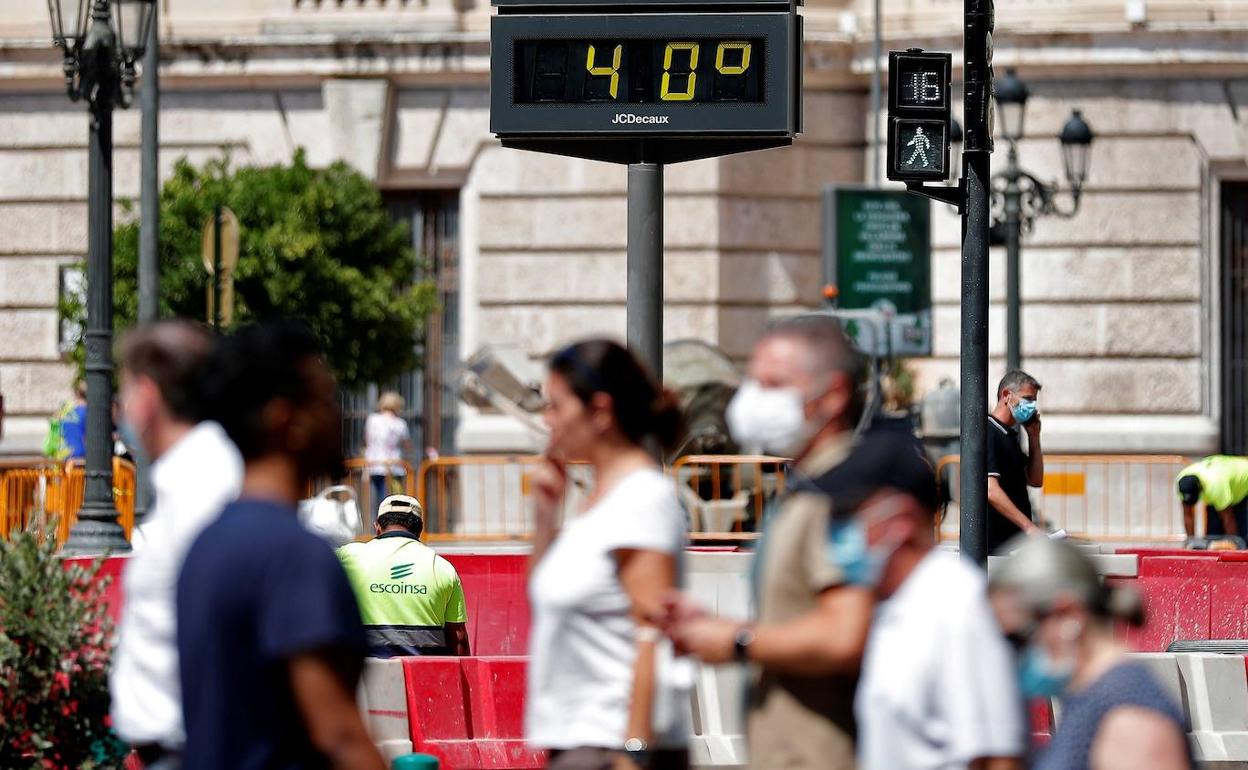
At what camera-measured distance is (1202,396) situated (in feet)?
83.0

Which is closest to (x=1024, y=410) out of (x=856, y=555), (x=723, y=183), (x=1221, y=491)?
(x=1221, y=491)

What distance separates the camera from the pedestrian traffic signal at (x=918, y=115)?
1195 centimetres

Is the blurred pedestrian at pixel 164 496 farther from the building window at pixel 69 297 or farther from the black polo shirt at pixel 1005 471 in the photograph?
the building window at pixel 69 297

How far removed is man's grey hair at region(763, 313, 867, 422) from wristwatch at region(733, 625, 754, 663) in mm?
555

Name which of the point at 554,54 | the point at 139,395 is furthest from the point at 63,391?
the point at 139,395

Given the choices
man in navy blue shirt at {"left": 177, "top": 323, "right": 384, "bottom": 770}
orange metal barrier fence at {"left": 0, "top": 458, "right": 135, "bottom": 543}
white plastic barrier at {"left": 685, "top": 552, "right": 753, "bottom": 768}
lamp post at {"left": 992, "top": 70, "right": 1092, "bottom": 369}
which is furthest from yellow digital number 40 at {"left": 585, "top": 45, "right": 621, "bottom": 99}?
lamp post at {"left": 992, "top": 70, "right": 1092, "bottom": 369}

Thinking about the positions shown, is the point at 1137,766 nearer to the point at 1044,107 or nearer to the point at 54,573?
the point at 54,573

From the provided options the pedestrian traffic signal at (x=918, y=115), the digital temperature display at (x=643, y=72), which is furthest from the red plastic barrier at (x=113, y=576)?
the pedestrian traffic signal at (x=918, y=115)

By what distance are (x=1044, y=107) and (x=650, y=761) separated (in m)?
20.8

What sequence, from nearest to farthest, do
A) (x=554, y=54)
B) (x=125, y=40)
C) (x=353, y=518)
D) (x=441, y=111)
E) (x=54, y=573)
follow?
(x=54, y=573)
(x=554, y=54)
(x=125, y=40)
(x=353, y=518)
(x=441, y=111)

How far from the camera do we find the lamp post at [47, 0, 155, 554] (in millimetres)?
15867

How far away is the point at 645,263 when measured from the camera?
1029 centimetres

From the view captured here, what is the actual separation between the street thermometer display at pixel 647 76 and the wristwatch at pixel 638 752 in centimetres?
532

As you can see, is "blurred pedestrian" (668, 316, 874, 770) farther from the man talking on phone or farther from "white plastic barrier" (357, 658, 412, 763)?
the man talking on phone
